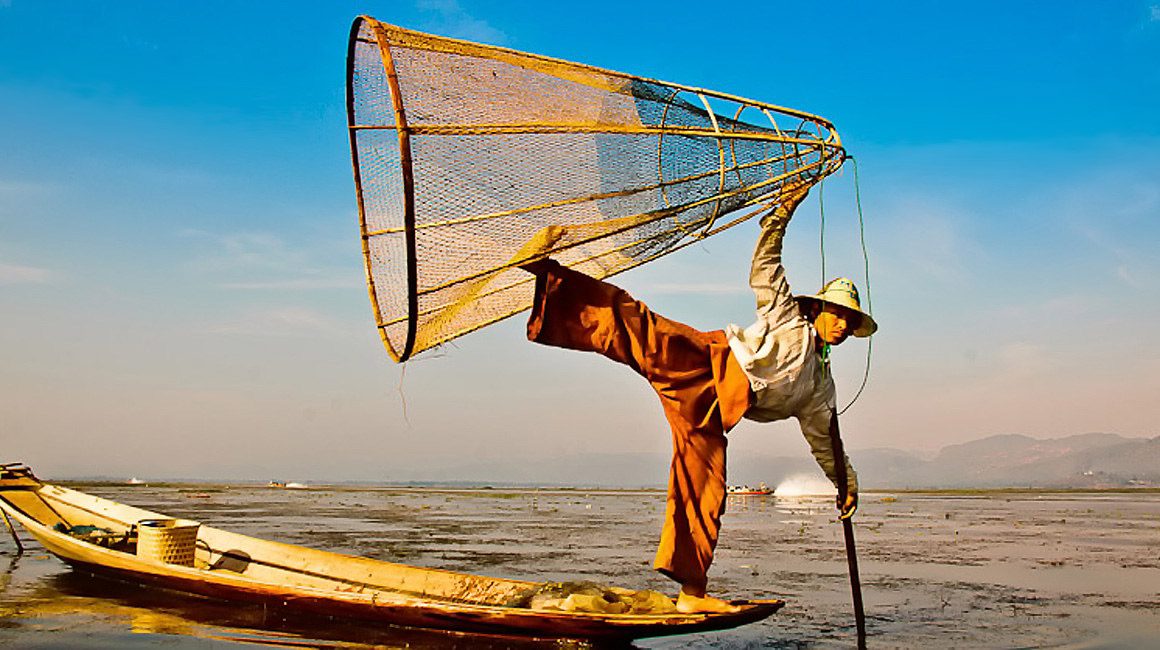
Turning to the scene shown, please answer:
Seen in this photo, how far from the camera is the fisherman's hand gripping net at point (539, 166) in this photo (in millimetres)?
4531

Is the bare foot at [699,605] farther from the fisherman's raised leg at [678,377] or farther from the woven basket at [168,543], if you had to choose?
the woven basket at [168,543]

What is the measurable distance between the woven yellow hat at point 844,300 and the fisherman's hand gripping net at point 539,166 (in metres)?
0.68

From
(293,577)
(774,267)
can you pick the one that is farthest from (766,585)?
(774,267)

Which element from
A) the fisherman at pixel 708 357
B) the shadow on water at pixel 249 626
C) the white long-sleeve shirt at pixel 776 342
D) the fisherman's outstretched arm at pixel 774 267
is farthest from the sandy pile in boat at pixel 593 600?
the fisherman's outstretched arm at pixel 774 267

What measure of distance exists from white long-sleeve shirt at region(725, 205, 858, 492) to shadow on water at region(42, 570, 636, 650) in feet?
6.53

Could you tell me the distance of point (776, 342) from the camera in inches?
185

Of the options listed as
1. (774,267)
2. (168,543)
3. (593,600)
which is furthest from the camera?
(168,543)

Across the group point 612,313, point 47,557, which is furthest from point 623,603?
point 47,557

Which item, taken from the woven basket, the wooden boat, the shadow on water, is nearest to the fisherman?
the wooden boat

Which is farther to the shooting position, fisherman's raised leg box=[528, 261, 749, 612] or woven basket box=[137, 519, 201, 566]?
woven basket box=[137, 519, 201, 566]

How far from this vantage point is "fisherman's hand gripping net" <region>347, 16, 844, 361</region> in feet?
14.9

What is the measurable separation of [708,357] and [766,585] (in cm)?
518

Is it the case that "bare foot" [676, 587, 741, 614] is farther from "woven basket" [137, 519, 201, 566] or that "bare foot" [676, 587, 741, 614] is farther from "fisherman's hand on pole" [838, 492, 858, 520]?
"woven basket" [137, 519, 201, 566]

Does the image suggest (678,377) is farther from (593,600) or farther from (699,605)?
(593,600)
